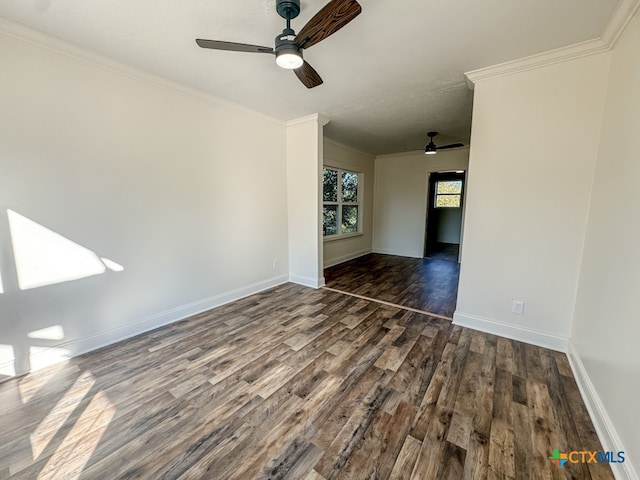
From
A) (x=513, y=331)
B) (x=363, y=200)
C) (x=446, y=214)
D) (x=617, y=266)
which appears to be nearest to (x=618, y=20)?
(x=617, y=266)

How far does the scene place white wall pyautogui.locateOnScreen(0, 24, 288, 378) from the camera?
192cm

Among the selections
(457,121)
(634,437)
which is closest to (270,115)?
(457,121)

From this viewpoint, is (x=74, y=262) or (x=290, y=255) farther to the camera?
(x=290, y=255)

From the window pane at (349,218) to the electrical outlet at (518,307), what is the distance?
3.79 meters

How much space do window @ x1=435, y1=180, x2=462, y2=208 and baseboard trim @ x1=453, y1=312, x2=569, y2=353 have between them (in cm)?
631

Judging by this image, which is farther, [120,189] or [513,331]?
[513,331]

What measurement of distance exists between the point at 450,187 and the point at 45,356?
920cm

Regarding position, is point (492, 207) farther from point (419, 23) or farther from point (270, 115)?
point (270, 115)

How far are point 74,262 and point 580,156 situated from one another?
171 inches

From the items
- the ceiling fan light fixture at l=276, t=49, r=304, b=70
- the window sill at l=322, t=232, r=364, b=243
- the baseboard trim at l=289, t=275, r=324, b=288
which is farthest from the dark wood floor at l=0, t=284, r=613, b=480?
the window sill at l=322, t=232, r=364, b=243

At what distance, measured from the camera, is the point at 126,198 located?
2424 millimetres

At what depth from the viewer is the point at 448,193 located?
26.8 feet

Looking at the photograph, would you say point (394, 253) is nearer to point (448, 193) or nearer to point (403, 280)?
point (403, 280)

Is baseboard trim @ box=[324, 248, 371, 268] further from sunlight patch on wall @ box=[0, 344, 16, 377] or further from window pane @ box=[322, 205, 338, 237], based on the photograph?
sunlight patch on wall @ box=[0, 344, 16, 377]
